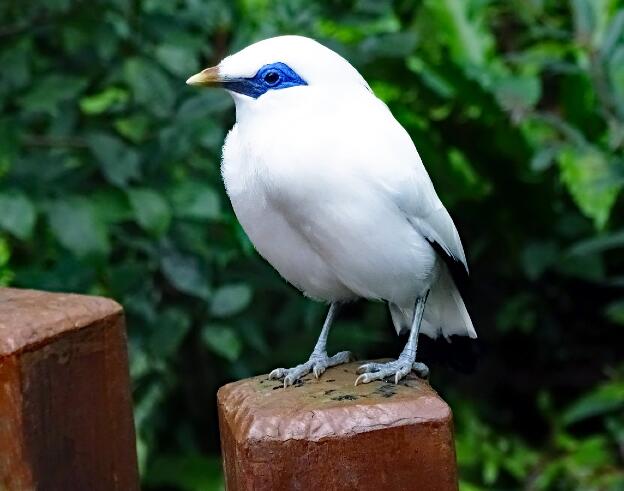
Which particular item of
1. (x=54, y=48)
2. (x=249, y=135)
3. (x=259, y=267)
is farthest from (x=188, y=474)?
(x=249, y=135)

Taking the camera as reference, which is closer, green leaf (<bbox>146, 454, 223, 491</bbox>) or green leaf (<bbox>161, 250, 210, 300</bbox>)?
green leaf (<bbox>161, 250, 210, 300</bbox>)

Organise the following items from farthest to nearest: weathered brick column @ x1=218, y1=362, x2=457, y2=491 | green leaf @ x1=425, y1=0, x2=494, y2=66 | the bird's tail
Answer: green leaf @ x1=425, y1=0, x2=494, y2=66
the bird's tail
weathered brick column @ x1=218, y1=362, x2=457, y2=491

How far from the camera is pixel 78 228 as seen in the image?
2.89m

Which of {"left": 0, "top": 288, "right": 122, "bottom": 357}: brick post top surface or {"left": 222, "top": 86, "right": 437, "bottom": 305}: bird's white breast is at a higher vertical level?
{"left": 222, "top": 86, "right": 437, "bottom": 305}: bird's white breast

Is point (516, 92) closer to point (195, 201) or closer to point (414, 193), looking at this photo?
point (195, 201)

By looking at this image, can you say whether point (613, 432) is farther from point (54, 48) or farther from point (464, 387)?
point (54, 48)

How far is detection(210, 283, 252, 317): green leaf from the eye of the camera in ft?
10.5

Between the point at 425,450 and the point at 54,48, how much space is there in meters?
2.23

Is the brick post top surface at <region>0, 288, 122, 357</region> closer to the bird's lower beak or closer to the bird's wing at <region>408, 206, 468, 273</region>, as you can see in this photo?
the bird's lower beak

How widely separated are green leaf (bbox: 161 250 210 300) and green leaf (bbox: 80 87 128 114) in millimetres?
493

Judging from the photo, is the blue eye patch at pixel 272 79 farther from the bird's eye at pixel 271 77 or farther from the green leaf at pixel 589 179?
the green leaf at pixel 589 179

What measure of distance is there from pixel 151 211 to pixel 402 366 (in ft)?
4.17

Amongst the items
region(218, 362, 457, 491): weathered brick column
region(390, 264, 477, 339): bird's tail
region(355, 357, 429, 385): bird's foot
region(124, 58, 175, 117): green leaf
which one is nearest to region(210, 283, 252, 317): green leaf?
region(124, 58, 175, 117): green leaf

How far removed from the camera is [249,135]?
1797mm
